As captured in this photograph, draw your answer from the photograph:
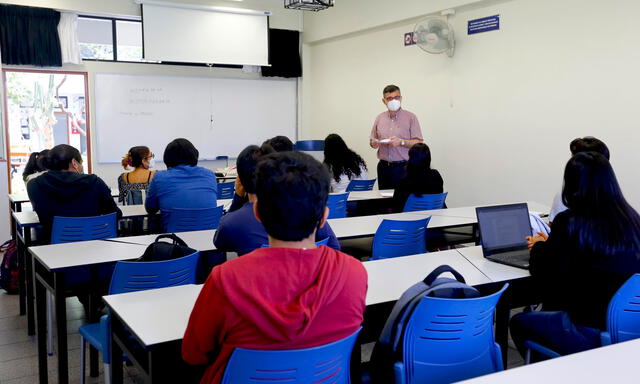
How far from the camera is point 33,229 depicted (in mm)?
4020

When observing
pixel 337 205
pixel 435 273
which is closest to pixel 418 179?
pixel 337 205

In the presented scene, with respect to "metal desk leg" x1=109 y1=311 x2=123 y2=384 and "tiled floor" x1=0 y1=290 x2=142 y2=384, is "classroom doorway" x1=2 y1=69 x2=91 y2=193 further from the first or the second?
"metal desk leg" x1=109 y1=311 x2=123 y2=384

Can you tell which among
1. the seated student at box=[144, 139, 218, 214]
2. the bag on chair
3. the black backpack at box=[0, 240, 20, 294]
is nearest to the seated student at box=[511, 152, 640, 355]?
the bag on chair

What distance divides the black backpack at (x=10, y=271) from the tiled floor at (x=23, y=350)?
110mm

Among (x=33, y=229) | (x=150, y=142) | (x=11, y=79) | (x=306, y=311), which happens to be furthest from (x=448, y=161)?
(x=306, y=311)

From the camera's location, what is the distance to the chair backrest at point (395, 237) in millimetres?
3630

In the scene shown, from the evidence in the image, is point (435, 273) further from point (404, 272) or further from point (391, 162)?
point (391, 162)

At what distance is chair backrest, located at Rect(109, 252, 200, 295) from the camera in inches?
99.3

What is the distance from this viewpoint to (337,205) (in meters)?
4.76

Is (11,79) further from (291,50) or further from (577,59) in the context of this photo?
(577,59)

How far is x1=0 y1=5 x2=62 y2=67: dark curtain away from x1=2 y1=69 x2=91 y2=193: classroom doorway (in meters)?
0.23

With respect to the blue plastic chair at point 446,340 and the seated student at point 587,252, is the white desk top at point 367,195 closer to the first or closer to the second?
the seated student at point 587,252

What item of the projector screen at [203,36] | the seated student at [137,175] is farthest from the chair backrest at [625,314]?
the projector screen at [203,36]

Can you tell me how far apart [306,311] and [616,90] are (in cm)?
458
